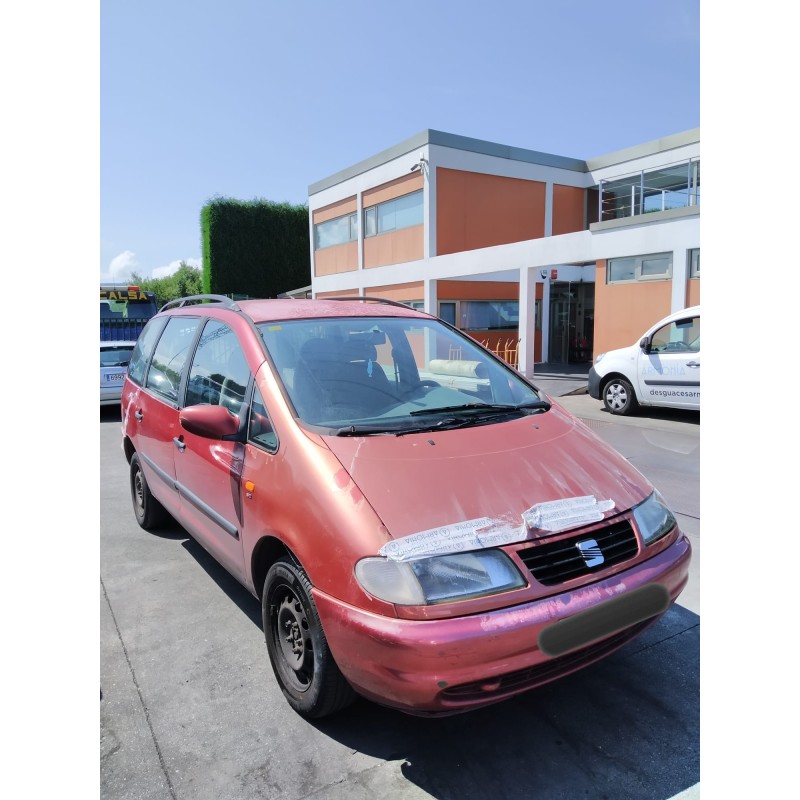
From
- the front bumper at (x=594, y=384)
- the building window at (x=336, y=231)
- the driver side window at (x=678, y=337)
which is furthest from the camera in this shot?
the building window at (x=336, y=231)

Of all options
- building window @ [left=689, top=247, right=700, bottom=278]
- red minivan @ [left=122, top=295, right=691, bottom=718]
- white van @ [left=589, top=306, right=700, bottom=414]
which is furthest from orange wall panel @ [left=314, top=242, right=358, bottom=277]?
red minivan @ [left=122, top=295, right=691, bottom=718]

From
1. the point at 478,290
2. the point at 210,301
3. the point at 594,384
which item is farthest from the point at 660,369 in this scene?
the point at 478,290

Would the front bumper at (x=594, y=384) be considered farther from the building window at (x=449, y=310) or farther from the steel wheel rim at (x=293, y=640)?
the building window at (x=449, y=310)

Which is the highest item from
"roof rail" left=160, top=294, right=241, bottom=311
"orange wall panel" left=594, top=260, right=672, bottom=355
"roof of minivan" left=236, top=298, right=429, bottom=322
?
"orange wall panel" left=594, top=260, right=672, bottom=355

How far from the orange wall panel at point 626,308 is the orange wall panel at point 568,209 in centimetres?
815

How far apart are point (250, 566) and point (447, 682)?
1219mm

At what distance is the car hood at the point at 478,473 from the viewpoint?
227cm

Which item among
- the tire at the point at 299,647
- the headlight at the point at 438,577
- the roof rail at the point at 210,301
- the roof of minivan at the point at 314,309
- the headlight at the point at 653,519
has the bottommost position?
the tire at the point at 299,647

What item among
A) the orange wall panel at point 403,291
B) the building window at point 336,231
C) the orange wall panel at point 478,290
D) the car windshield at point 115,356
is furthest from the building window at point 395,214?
the car windshield at point 115,356

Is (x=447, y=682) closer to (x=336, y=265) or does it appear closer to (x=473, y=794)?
(x=473, y=794)

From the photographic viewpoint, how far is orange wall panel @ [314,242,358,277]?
24266mm

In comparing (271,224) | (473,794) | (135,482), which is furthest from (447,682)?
Answer: (271,224)

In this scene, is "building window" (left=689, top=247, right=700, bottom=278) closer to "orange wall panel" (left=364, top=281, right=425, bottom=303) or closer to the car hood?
"orange wall panel" (left=364, top=281, right=425, bottom=303)

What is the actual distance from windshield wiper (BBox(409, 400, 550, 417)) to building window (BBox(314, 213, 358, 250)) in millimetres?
21646
